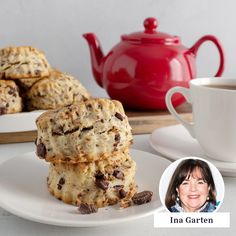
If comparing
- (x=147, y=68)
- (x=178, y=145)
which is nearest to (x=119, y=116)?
(x=178, y=145)

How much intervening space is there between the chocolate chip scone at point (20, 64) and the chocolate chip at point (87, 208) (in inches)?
24.7

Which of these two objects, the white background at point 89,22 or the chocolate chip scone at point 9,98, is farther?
the white background at point 89,22

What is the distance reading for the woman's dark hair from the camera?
0.79 m

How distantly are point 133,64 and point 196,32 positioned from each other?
1.79ft

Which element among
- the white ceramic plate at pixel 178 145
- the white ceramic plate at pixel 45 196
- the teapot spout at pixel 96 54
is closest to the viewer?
the white ceramic plate at pixel 45 196

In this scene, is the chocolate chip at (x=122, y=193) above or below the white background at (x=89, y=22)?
below

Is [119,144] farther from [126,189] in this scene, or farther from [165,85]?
[165,85]

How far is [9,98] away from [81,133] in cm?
51

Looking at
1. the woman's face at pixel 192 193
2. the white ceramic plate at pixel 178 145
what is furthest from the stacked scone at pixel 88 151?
the white ceramic plate at pixel 178 145

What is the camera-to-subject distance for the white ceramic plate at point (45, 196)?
0.77 metres

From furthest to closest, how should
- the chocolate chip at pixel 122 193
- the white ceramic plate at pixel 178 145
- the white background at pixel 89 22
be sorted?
the white background at pixel 89 22 → the white ceramic plate at pixel 178 145 → the chocolate chip at pixel 122 193

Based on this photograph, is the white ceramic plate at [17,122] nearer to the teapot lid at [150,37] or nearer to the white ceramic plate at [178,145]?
the white ceramic plate at [178,145]

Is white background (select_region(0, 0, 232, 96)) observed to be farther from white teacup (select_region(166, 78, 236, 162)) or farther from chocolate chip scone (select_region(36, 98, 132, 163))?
chocolate chip scone (select_region(36, 98, 132, 163))

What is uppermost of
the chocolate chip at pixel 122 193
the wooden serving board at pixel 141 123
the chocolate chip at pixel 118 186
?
the chocolate chip at pixel 118 186
